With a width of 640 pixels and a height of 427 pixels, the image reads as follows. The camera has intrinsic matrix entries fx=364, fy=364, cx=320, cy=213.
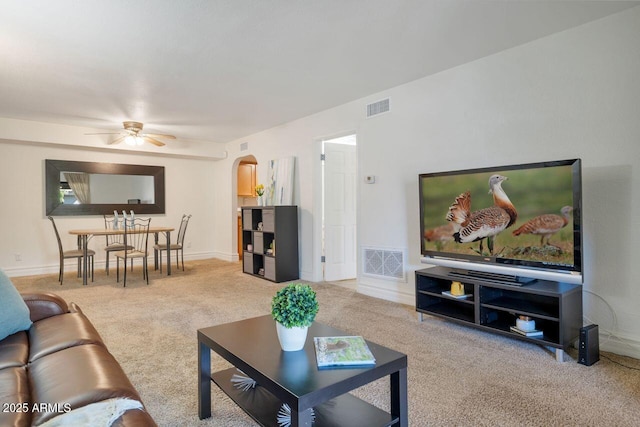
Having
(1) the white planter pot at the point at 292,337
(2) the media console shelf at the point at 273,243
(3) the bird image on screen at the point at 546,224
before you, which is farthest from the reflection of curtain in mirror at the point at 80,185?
(3) the bird image on screen at the point at 546,224

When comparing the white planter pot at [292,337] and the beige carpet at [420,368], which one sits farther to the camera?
A: the beige carpet at [420,368]

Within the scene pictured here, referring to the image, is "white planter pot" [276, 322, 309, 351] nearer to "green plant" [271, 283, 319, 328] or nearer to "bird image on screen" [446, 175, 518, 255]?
"green plant" [271, 283, 319, 328]

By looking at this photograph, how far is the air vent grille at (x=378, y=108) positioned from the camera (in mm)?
4258

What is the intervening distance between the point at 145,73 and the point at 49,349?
2939 mm

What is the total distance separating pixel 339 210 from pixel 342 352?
389 cm

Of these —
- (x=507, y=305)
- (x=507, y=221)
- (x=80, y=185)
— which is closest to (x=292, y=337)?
(x=507, y=305)

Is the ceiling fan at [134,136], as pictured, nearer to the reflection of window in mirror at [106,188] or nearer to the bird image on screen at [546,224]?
the reflection of window in mirror at [106,188]

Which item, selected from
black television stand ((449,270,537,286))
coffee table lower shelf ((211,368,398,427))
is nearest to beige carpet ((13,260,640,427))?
coffee table lower shelf ((211,368,398,427))

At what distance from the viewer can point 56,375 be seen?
1.28 meters

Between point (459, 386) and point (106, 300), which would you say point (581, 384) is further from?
point (106, 300)

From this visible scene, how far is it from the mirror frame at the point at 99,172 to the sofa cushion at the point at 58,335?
5.09m

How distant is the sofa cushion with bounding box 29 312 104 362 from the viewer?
1.57 m

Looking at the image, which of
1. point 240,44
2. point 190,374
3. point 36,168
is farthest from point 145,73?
point 36,168

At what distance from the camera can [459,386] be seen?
217 cm
